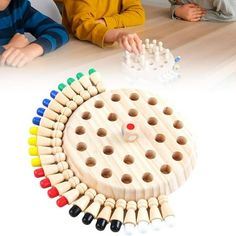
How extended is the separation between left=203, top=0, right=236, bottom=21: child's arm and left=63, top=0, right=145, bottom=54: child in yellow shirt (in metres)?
0.15

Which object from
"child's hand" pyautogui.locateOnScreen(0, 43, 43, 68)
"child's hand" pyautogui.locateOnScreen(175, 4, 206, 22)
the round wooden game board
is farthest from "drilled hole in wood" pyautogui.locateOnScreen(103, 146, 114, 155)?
"child's hand" pyautogui.locateOnScreen(175, 4, 206, 22)

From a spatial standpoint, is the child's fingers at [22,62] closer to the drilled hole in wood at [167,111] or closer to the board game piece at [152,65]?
the board game piece at [152,65]

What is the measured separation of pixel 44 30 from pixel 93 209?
512 mm

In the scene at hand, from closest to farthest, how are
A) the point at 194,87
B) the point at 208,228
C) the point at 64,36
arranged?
the point at 208,228 < the point at 194,87 < the point at 64,36

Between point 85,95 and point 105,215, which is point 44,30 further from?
point 105,215

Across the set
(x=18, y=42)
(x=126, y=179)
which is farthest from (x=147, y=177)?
(x=18, y=42)

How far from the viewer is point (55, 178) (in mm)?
319

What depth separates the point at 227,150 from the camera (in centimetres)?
37

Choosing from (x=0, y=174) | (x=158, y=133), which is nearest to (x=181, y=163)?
(x=158, y=133)

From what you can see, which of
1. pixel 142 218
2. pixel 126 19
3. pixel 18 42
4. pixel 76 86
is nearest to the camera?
pixel 142 218

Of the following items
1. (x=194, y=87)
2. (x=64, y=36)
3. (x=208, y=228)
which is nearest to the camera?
(x=208, y=228)

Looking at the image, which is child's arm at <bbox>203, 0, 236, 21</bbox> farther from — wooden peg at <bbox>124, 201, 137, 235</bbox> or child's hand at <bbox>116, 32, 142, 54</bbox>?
wooden peg at <bbox>124, 201, 137, 235</bbox>

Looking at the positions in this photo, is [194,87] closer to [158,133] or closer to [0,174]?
[158,133]

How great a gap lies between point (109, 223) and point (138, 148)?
0.07 meters
